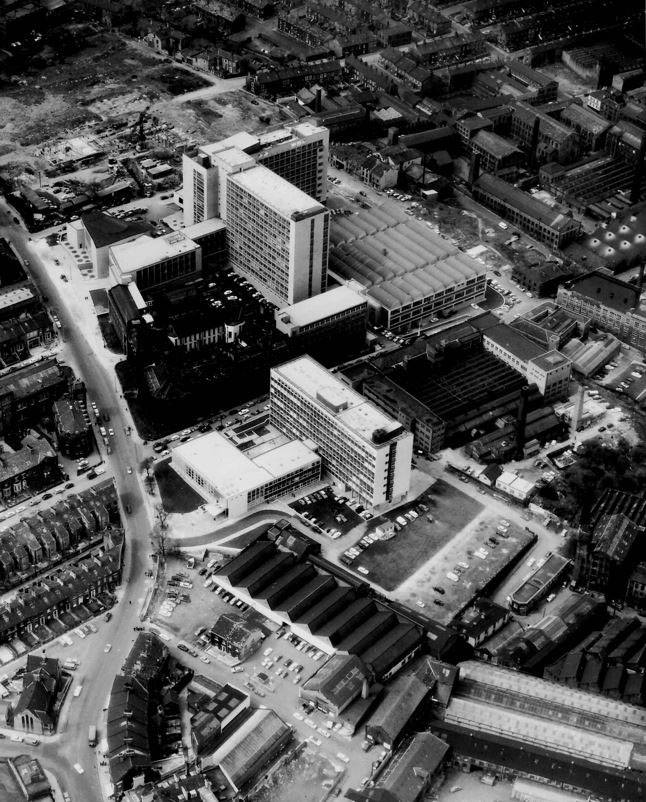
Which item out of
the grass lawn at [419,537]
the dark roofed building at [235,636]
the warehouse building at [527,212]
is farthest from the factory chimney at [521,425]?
the warehouse building at [527,212]

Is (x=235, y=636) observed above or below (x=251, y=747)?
above

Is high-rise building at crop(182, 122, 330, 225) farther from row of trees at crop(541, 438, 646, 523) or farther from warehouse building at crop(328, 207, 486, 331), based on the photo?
row of trees at crop(541, 438, 646, 523)

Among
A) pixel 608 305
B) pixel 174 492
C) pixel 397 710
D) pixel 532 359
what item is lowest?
pixel 174 492

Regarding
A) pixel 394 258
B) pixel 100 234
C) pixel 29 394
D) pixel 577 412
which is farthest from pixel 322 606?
pixel 100 234

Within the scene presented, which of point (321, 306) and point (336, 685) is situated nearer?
point (336, 685)

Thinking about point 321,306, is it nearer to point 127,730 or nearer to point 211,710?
point 211,710

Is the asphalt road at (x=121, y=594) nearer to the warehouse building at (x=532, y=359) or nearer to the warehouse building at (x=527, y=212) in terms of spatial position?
the warehouse building at (x=532, y=359)
